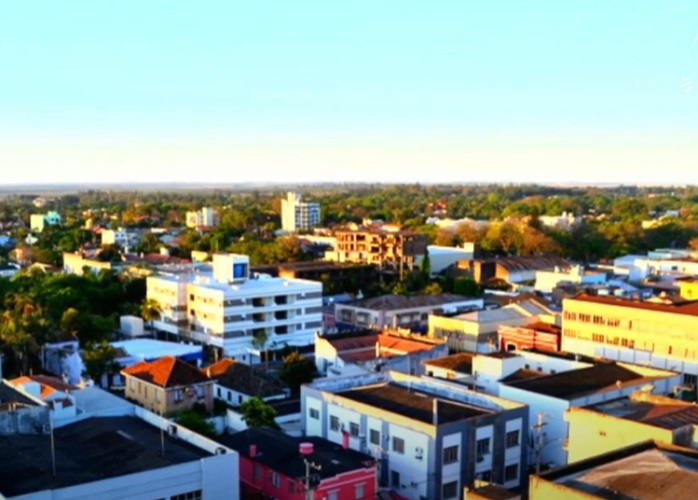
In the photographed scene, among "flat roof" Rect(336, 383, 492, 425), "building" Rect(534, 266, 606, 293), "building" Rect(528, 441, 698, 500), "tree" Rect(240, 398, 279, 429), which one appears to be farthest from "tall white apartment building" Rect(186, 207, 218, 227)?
"building" Rect(528, 441, 698, 500)

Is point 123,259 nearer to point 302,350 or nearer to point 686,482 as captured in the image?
point 302,350

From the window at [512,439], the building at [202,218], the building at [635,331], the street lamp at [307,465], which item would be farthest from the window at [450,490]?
the building at [202,218]

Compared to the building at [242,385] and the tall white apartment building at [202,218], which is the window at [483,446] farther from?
the tall white apartment building at [202,218]

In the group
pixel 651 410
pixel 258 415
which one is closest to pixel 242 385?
pixel 258 415

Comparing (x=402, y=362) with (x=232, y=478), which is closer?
(x=232, y=478)

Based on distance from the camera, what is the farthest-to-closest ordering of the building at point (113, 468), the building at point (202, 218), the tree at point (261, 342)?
1. the building at point (202, 218)
2. the tree at point (261, 342)
3. the building at point (113, 468)

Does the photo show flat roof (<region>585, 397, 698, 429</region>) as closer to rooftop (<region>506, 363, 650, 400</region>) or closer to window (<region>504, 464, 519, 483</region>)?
rooftop (<region>506, 363, 650, 400</region>)

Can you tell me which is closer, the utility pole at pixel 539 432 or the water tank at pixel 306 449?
the water tank at pixel 306 449

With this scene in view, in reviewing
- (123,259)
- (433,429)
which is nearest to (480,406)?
(433,429)
